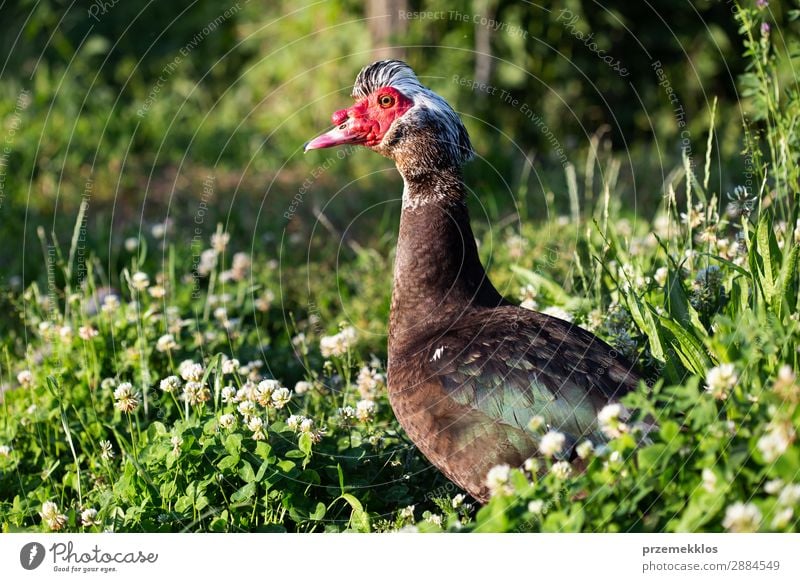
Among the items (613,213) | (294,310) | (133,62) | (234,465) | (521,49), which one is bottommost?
(234,465)

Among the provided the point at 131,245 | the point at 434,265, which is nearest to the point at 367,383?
the point at 434,265

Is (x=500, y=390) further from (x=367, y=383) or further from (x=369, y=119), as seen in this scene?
(x=369, y=119)

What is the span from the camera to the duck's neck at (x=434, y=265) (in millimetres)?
3486

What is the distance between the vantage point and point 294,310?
5.17m

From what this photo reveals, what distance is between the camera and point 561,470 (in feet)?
8.00

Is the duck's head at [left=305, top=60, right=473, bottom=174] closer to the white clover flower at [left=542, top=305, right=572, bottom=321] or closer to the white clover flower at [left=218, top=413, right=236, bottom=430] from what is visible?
the white clover flower at [left=542, top=305, right=572, bottom=321]

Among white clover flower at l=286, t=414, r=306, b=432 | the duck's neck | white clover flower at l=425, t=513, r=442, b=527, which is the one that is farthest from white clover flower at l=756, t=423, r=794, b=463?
white clover flower at l=286, t=414, r=306, b=432

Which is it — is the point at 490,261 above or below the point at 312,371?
above

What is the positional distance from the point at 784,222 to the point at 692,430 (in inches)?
65.8

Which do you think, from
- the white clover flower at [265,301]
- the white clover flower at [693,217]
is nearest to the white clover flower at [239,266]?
the white clover flower at [265,301]

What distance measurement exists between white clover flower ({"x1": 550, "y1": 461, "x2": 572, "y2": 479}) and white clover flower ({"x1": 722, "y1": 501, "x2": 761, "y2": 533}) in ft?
1.38

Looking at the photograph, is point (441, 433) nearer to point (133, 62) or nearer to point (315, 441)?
point (315, 441)
